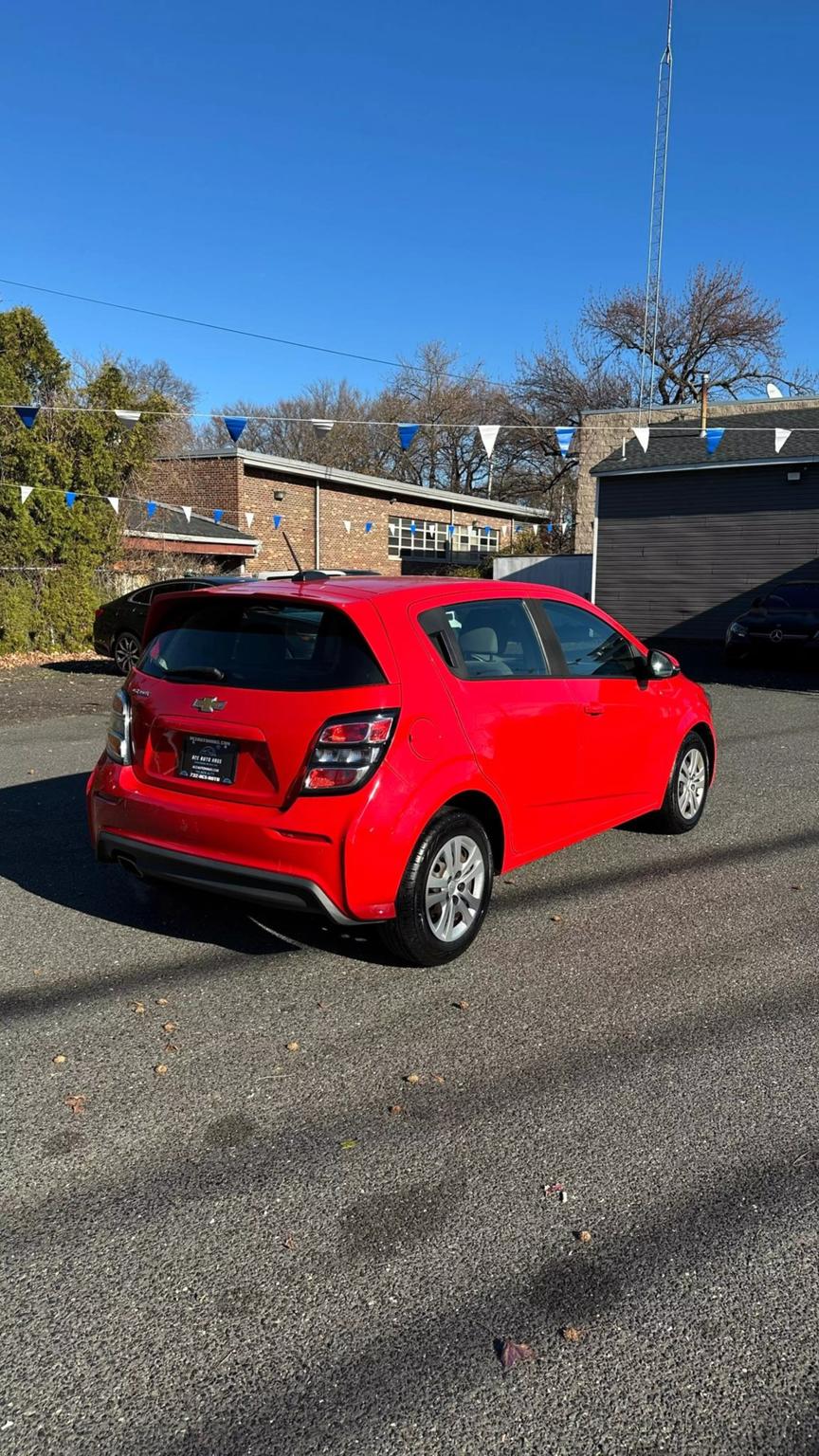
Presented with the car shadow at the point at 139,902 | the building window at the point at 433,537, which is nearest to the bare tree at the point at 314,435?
the building window at the point at 433,537

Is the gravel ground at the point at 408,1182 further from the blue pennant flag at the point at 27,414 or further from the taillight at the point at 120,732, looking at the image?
the blue pennant flag at the point at 27,414

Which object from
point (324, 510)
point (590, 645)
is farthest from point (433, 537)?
point (590, 645)

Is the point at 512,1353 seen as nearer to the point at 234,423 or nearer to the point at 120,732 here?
the point at 120,732

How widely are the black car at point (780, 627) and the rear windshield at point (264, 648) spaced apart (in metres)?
14.8

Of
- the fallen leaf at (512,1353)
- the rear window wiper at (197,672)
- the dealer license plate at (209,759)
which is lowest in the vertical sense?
the fallen leaf at (512,1353)

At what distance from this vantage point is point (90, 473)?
1812 cm

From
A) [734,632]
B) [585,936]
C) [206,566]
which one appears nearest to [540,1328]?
[585,936]

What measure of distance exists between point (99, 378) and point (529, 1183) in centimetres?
1803

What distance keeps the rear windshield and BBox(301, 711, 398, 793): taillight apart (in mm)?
181

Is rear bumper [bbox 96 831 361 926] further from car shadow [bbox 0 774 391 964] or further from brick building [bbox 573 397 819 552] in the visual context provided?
brick building [bbox 573 397 819 552]

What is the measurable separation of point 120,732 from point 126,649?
1148cm

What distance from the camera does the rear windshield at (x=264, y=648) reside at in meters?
4.01

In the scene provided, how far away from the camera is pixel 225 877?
3.97m

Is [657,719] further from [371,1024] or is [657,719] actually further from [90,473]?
[90,473]
